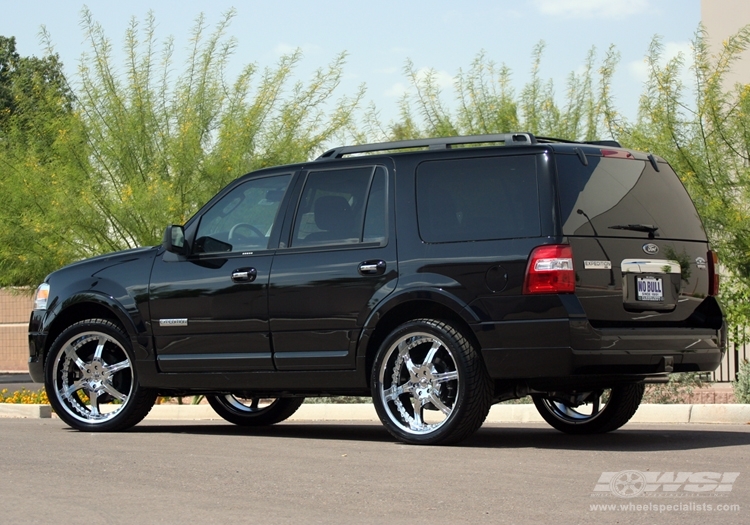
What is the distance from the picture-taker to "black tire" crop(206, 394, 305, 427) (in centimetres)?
1171

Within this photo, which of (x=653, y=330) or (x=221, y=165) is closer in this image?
Answer: (x=653, y=330)

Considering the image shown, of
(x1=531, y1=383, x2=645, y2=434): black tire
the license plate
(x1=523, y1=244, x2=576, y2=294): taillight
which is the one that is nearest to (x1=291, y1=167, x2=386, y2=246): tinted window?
(x1=523, y1=244, x2=576, y2=294): taillight

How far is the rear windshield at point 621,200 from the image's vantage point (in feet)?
28.5

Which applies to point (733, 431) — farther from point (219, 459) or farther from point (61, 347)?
point (61, 347)

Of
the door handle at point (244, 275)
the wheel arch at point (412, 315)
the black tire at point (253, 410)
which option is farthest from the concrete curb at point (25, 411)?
the wheel arch at point (412, 315)

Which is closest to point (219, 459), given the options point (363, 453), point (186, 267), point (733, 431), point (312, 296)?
point (363, 453)

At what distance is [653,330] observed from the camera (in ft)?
29.0

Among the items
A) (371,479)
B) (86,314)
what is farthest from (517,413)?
(371,479)

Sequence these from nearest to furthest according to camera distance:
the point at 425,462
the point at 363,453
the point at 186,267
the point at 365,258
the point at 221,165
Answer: the point at 425,462
the point at 363,453
the point at 365,258
the point at 186,267
the point at 221,165

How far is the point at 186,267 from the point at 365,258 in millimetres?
1730

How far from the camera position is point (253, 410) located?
38.8ft

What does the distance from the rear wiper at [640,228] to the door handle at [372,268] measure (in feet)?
5.30

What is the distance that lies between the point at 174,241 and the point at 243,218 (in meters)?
0.58

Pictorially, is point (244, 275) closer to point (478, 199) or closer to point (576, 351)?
point (478, 199)
